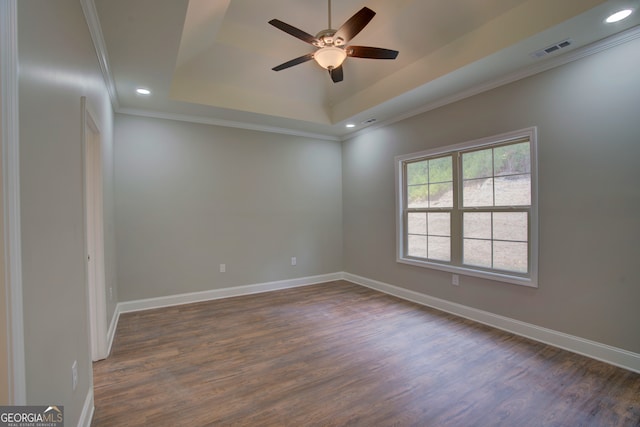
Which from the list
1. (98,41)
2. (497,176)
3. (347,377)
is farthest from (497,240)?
(98,41)

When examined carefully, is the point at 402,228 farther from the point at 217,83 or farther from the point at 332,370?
the point at 217,83

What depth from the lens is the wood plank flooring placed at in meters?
1.93

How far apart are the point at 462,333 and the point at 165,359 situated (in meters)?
3.02

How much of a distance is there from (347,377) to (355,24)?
2.86 metres

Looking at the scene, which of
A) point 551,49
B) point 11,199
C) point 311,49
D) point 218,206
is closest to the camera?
point 11,199

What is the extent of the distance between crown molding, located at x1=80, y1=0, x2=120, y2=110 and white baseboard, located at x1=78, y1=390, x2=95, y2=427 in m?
2.56

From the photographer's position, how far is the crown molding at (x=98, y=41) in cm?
199

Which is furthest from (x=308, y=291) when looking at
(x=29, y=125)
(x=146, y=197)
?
(x=29, y=125)

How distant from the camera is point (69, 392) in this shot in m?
1.52

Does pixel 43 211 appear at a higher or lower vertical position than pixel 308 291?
higher

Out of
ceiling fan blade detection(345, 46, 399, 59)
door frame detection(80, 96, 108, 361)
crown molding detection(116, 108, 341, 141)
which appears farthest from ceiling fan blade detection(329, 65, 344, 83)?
door frame detection(80, 96, 108, 361)

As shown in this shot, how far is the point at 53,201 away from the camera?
1.36 meters

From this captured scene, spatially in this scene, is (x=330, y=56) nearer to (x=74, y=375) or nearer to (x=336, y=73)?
(x=336, y=73)

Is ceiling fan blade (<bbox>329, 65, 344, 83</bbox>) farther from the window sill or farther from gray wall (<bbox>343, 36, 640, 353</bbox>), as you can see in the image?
the window sill
